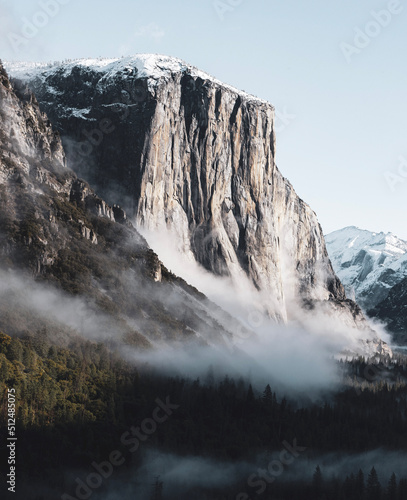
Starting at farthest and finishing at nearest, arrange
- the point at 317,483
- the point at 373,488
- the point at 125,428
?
the point at 125,428 < the point at 317,483 < the point at 373,488

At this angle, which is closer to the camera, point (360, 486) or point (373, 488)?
point (373, 488)

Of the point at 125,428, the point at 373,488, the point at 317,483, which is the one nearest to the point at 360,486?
the point at 373,488

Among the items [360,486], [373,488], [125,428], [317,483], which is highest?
[125,428]

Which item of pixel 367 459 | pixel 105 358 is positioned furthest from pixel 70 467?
pixel 367 459

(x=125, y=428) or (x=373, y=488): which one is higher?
(x=125, y=428)

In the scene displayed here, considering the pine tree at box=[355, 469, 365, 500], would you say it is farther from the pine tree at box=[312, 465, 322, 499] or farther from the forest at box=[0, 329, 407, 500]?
the pine tree at box=[312, 465, 322, 499]

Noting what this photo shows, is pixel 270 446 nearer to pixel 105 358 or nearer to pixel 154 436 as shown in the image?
pixel 154 436

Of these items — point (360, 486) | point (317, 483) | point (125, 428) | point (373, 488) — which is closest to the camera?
point (373, 488)

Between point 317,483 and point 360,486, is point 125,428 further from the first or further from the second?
point 360,486

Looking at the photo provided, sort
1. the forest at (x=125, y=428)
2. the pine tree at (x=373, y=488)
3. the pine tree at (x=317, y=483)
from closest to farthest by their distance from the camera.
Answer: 1. the forest at (x=125, y=428)
2. the pine tree at (x=373, y=488)
3. the pine tree at (x=317, y=483)

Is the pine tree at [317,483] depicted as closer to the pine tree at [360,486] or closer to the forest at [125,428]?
the forest at [125,428]

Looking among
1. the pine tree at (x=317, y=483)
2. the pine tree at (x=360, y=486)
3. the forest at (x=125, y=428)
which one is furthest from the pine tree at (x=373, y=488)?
the pine tree at (x=317, y=483)
